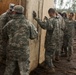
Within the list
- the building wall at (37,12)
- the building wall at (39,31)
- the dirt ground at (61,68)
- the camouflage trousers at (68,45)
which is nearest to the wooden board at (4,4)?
the building wall at (37,12)

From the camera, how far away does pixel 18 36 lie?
5.95m

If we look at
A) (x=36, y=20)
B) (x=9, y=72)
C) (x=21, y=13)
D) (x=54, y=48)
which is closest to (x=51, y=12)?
(x=36, y=20)

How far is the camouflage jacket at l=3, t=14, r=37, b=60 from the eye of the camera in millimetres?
5957

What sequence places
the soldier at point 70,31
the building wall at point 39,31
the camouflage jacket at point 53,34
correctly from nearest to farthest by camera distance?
the building wall at point 39,31, the camouflage jacket at point 53,34, the soldier at point 70,31

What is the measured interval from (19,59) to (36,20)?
1750 millimetres

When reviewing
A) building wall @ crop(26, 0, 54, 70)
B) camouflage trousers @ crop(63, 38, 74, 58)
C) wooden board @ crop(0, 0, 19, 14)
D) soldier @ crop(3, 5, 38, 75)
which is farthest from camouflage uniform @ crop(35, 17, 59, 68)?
camouflage trousers @ crop(63, 38, 74, 58)

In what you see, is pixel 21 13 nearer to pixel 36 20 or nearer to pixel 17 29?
pixel 17 29

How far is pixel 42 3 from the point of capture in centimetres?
838

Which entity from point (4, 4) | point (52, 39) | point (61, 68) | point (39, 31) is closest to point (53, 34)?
point (52, 39)

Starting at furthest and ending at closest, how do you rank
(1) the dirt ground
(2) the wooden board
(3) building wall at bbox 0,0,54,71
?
1. (1) the dirt ground
2. (2) the wooden board
3. (3) building wall at bbox 0,0,54,71

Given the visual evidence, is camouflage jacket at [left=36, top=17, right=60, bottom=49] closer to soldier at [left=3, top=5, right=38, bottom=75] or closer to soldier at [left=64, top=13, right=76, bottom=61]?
soldier at [left=3, top=5, right=38, bottom=75]

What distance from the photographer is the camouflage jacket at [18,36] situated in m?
5.96

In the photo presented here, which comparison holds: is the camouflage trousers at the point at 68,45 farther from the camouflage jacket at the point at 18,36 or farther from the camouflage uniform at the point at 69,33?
→ the camouflage jacket at the point at 18,36

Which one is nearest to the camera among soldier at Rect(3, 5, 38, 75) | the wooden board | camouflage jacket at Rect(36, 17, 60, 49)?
soldier at Rect(3, 5, 38, 75)
